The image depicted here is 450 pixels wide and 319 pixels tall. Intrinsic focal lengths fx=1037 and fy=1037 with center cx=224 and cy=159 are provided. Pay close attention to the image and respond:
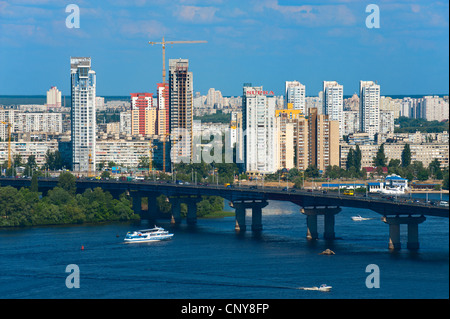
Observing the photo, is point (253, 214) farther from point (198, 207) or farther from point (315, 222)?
point (198, 207)

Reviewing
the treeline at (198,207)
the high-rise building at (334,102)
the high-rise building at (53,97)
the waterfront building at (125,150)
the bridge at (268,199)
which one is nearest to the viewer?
the bridge at (268,199)

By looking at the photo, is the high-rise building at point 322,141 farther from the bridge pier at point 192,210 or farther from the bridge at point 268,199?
the bridge pier at point 192,210

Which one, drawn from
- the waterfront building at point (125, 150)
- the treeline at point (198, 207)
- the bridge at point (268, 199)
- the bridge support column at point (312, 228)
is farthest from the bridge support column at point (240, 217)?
the waterfront building at point (125, 150)

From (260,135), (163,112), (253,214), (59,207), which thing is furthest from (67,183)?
(163,112)

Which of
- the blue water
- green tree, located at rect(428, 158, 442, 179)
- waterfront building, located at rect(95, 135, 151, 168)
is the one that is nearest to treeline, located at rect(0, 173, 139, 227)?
the blue water

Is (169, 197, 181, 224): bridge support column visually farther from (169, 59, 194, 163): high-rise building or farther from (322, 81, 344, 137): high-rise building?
(322, 81, 344, 137): high-rise building

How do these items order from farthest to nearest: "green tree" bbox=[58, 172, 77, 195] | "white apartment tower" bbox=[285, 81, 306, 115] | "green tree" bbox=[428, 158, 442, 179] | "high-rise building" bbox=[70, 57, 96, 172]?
"white apartment tower" bbox=[285, 81, 306, 115] < "high-rise building" bbox=[70, 57, 96, 172] < "green tree" bbox=[428, 158, 442, 179] < "green tree" bbox=[58, 172, 77, 195]
